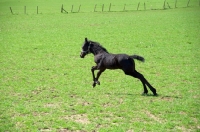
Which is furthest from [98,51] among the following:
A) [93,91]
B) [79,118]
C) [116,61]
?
[79,118]

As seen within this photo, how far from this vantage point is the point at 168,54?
57.9ft

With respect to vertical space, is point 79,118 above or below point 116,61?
below

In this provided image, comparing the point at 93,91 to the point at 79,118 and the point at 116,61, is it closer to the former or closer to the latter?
the point at 116,61

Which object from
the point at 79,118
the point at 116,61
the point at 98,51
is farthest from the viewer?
the point at 98,51

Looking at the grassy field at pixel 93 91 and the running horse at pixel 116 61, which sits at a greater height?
the running horse at pixel 116 61

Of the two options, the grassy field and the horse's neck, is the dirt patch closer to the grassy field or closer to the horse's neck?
the grassy field

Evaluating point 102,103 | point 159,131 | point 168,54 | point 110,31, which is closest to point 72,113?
point 102,103

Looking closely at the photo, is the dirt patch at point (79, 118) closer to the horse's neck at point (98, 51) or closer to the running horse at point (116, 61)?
the running horse at point (116, 61)

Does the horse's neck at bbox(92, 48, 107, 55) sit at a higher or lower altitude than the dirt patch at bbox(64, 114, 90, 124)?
higher

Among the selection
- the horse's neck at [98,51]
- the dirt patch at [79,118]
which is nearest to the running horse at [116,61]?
the horse's neck at [98,51]

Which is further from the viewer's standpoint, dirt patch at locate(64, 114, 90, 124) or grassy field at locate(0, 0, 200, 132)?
dirt patch at locate(64, 114, 90, 124)

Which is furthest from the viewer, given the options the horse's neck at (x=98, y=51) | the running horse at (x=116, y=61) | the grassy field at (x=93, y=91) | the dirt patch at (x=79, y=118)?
the horse's neck at (x=98, y=51)

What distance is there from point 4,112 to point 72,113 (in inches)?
89.5

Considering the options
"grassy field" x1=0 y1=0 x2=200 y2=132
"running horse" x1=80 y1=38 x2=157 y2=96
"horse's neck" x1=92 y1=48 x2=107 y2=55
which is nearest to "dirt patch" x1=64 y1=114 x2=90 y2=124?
"grassy field" x1=0 y1=0 x2=200 y2=132
